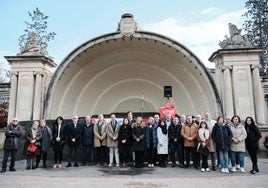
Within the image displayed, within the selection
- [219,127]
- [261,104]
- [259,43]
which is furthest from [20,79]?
[259,43]

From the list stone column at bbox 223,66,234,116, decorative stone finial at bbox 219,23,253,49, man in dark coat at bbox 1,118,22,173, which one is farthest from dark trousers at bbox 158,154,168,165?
decorative stone finial at bbox 219,23,253,49

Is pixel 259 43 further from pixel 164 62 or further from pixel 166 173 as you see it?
pixel 166 173

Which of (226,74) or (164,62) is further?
(164,62)

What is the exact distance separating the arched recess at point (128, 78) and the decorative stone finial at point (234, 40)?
1775 mm

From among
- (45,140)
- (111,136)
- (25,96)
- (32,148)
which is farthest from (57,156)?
(25,96)

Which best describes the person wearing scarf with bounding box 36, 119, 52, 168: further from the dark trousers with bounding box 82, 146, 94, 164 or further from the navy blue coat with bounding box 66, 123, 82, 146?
the dark trousers with bounding box 82, 146, 94, 164

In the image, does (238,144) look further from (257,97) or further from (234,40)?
(234,40)

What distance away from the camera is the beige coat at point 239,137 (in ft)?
27.2

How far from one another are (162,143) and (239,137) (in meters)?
2.35

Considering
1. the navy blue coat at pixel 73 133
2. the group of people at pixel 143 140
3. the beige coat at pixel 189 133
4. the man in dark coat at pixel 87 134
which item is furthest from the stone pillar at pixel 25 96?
the beige coat at pixel 189 133

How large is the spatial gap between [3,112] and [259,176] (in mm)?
19082

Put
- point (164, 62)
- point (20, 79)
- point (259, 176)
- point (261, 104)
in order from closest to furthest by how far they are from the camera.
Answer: point (259, 176) < point (261, 104) < point (20, 79) < point (164, 62)

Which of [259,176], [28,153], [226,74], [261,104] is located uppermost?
[226,74]

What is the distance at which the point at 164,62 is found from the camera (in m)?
18.4
